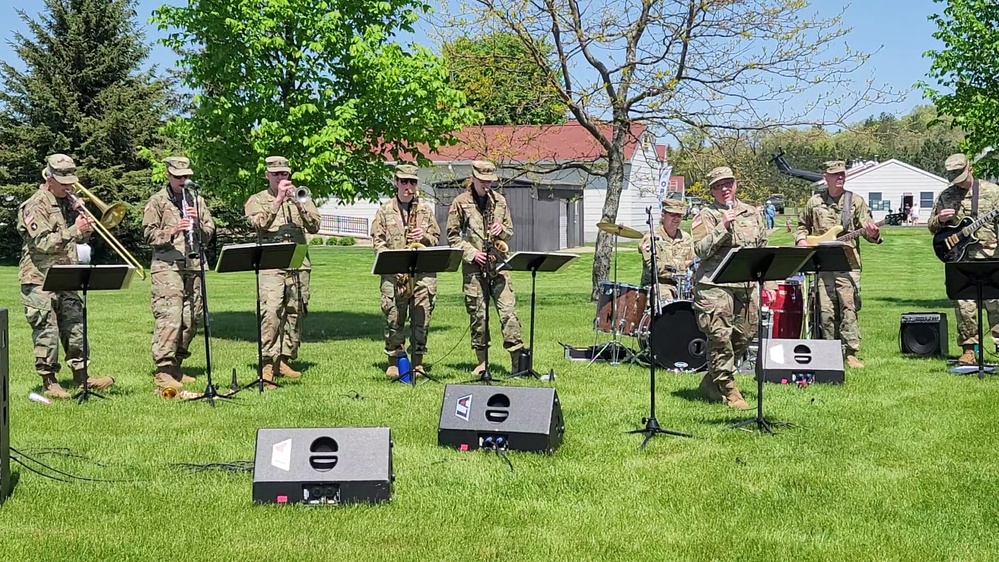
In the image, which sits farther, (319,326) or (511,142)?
(511,142)

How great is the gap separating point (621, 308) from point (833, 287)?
2567 mm

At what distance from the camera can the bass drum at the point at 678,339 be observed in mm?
12484

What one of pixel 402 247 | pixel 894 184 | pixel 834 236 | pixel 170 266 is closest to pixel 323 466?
pixel 170 266

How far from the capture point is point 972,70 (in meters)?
19.8

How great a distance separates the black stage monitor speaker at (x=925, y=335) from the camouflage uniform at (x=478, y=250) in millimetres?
5351

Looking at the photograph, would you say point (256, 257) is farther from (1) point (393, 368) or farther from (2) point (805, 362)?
(2) point (805, 362)

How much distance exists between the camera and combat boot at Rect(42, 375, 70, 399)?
→ 35.7 ft

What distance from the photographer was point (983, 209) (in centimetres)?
1258

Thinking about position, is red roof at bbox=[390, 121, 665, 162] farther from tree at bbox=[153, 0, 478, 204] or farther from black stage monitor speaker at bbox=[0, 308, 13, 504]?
black stage monitor speaker at bbox=[0, 308, 13, 504]

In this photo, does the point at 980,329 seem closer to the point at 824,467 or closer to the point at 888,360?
the point at 888,360

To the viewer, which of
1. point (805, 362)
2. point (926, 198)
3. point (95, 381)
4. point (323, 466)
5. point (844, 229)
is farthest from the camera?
point (926, 198)

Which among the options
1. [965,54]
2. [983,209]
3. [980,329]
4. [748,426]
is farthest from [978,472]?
[965,54]

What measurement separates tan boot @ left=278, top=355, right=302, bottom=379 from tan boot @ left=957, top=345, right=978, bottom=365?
777 centimetres

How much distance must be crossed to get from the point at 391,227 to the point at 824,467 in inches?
228
